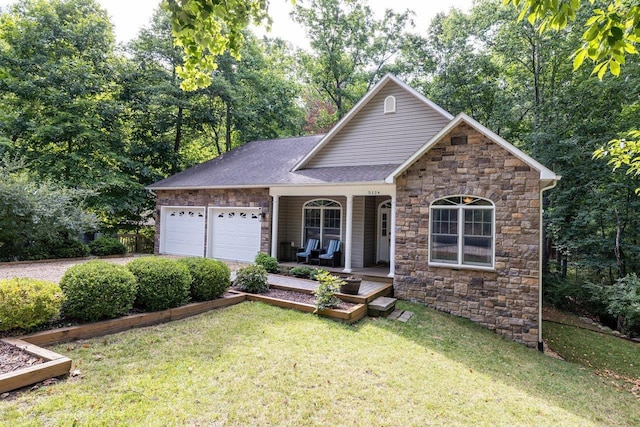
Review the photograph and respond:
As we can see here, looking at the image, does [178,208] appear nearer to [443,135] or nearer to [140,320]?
[140,320]

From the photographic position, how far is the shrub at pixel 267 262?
410 inches

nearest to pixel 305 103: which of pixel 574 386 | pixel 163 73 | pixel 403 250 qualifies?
pixel 163 73

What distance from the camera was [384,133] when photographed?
11.0 metres

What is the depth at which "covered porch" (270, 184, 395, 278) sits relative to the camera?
37.0 feet

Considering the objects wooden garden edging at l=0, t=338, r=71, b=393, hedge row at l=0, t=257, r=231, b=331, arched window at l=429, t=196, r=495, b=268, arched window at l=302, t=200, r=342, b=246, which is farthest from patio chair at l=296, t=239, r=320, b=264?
wooden garden edging at l=0, t=338, r=71, b=393

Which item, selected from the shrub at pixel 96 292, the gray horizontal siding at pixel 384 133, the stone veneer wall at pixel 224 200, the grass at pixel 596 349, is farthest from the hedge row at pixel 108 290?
the grass at pixel 596 349

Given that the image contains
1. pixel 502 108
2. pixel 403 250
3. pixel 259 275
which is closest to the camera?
pixel 259 275

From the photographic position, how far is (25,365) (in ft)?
12.5

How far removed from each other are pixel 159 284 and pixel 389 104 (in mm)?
8487

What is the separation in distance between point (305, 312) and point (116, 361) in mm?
3548

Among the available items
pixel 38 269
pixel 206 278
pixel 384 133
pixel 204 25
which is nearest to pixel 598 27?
pixel 204 25

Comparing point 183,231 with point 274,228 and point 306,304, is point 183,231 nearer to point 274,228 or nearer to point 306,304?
point 274,228

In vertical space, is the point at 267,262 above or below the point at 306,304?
above

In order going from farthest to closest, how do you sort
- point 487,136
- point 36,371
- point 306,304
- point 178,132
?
point 178,132
point 487,136
point 306,304
point 36,371
